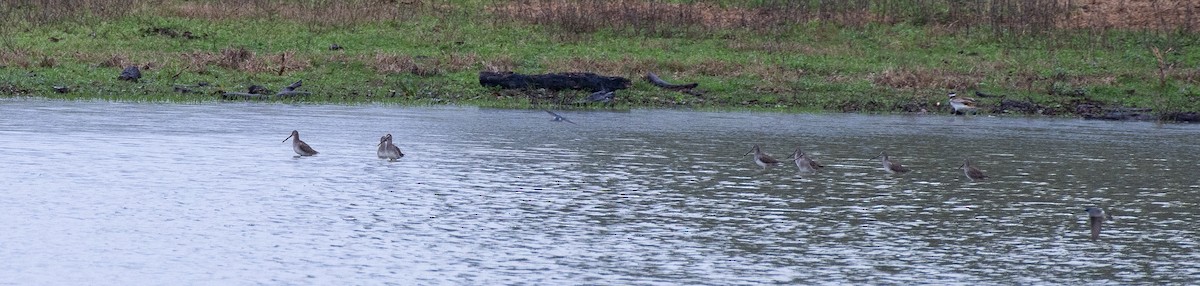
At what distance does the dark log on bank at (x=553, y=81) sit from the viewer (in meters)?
27.2

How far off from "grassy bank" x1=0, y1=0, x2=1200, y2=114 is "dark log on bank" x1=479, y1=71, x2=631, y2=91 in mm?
183

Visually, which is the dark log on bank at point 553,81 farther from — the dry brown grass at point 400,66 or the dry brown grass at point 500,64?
the dry brown grass at point 400,66

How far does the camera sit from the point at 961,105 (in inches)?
1033

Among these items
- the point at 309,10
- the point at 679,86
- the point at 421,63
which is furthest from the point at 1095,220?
the point at 309,10

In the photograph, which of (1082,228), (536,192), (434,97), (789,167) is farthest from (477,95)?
(1082,228)

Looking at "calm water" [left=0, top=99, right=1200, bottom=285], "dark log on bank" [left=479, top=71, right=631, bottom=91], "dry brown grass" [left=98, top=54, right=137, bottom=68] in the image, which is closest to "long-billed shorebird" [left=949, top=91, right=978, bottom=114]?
"calm water" [left=0, top=99, right=1200, bottom=285]

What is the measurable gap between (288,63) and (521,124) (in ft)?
22.4

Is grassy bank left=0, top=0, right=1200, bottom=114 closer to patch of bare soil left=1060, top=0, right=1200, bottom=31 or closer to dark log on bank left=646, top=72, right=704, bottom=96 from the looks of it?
dark log on bank left=646, top=72, right=704, bottom=96

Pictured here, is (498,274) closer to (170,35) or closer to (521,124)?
(521,124)

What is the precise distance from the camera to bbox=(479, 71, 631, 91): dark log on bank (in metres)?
27.2

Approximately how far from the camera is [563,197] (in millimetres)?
A: 14297

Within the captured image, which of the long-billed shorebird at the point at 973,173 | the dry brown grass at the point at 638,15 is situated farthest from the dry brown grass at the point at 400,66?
the long-billed shorebird at the point at 973,173

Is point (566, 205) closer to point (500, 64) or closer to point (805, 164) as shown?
point (805, 164)

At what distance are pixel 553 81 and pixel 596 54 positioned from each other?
3.27 meters
